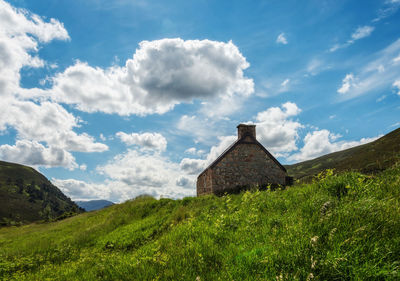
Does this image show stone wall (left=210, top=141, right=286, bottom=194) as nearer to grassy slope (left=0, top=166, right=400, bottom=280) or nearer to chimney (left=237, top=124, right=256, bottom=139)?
chimney (left=237, top=124, right=256, bottom=139)

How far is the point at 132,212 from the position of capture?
1805 cm

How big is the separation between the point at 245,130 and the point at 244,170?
5.16 meters

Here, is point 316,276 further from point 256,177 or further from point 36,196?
point 36,196

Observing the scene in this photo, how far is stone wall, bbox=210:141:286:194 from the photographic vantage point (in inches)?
991

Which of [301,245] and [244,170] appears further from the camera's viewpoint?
[244,170]

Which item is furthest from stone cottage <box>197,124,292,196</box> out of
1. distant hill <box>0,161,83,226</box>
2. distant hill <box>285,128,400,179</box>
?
distant hill <box>0,161,83,226</box>

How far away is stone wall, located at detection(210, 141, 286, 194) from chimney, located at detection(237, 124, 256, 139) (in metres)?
1.18

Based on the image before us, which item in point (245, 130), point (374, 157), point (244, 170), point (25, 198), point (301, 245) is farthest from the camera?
point (25, 198)

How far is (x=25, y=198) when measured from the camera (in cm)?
13912

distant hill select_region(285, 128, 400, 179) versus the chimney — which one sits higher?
the chimney

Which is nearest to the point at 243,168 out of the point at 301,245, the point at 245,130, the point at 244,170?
the point at 244,170

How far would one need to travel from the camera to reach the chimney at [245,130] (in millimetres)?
27812

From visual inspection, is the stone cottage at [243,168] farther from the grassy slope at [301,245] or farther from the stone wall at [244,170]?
the grassy slope at [301,245]

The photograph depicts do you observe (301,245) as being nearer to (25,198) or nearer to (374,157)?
(374,157)
